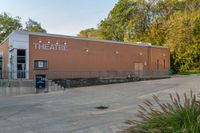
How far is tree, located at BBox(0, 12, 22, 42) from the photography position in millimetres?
53875

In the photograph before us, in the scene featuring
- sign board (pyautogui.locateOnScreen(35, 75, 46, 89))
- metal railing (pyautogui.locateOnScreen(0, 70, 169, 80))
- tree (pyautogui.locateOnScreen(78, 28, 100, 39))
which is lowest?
sign board (pyautogui.locateOnScreen(35, 75, 46, 89))

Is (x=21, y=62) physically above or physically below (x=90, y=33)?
below

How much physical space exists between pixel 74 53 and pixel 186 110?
85.1 feet

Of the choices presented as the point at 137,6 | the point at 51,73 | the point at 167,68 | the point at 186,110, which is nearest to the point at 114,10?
the point at 137,6

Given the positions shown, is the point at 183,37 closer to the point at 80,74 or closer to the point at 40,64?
the point at 80,74

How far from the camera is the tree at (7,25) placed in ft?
177

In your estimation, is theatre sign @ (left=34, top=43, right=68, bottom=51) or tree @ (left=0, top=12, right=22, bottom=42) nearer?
theatre sign @ (left=34, top=43, right=68, bottom=51)

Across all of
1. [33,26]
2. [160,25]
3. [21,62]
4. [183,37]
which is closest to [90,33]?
[33,26]

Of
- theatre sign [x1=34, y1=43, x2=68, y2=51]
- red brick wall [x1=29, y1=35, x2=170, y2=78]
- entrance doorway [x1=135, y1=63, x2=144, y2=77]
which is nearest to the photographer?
theatre sign [x1=34, y1=43, x2=68, y2=51]

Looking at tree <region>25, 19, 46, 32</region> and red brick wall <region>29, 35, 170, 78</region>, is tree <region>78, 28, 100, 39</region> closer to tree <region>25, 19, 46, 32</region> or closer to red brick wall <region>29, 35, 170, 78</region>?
tree <region>25, 19, 46, 32</region>

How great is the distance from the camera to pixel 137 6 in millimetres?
50438

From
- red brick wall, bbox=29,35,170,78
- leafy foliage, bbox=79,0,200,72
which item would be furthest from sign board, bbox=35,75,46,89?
leafy foliage, bbox=79,0,200,72

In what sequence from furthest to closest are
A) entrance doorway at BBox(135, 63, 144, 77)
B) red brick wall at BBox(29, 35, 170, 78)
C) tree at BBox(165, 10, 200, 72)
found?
tree at BBox(165, 10, 200, 72) → entrance doorway at BBox(135, 63, 144, 77) → red brick wall at BBox(29, 35, 170, 78)

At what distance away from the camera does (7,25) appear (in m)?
54.5
